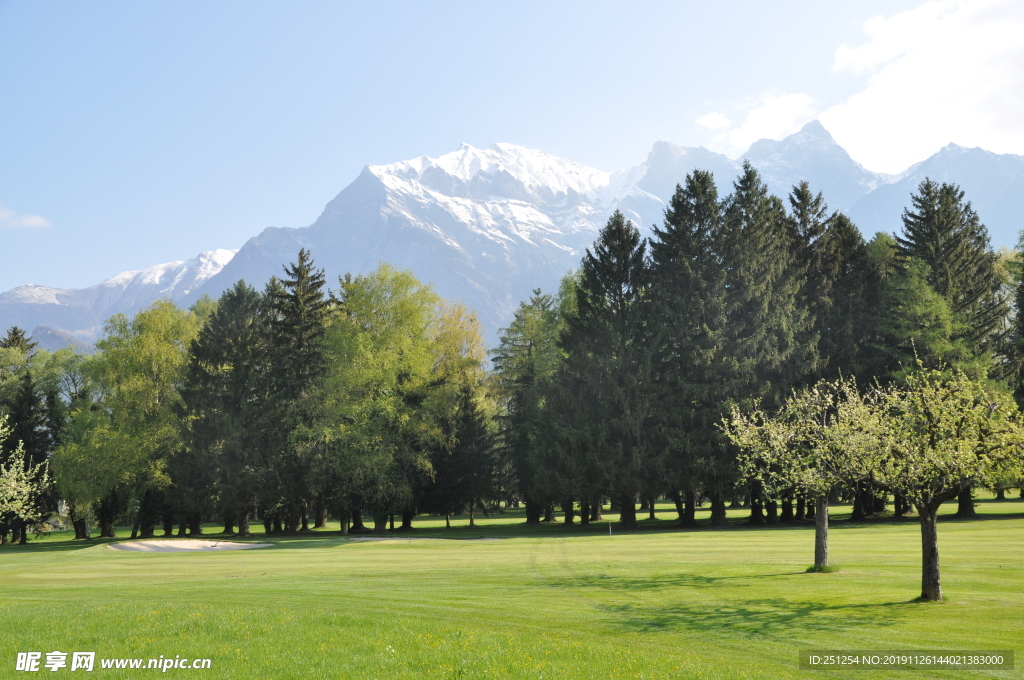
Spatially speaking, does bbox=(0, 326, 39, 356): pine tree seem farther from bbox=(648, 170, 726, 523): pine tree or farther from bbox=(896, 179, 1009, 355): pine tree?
bbox=(896, 179, 1009, 355): pine tree

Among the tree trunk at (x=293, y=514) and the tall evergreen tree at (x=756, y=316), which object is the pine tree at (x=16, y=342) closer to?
the tree trunk at (x=293, y=514)

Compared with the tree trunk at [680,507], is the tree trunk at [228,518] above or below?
below

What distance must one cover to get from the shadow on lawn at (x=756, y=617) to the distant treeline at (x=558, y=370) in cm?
2840

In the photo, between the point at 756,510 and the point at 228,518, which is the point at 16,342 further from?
the point at 756,510

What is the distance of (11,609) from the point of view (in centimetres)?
1905

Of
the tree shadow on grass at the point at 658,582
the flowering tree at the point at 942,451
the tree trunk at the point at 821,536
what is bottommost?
the tree shadow on grass at the point at 658,582

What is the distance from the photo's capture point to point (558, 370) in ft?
191

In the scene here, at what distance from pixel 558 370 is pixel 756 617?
41.6 m

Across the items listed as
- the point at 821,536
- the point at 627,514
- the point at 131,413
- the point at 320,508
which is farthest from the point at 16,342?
the point at 821,536

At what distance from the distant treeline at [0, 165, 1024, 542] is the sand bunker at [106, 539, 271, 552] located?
6.40 m

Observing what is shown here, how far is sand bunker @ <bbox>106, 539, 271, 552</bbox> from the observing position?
4469 centimetres

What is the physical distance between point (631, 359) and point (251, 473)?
1194 inches

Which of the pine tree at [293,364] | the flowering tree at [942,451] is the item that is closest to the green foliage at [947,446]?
the flowering tree at [942,451]

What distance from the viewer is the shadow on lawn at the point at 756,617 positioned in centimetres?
1585
